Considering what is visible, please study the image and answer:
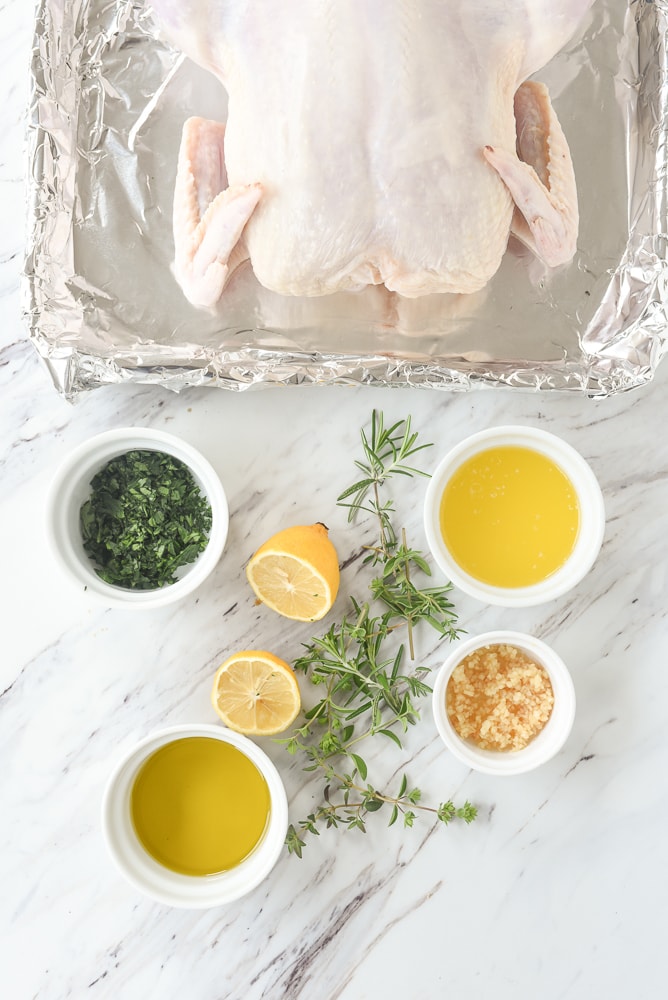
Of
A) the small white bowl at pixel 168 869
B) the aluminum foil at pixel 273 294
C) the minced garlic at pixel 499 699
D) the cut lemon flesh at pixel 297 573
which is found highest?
the aluminum foil at pixel 273 294

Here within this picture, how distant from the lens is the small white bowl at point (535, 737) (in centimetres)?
129

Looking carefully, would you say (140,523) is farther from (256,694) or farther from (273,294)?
(273,294)

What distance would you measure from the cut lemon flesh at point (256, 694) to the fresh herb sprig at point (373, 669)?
48mm

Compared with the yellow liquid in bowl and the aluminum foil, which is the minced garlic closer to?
the yellow liquid in bowl

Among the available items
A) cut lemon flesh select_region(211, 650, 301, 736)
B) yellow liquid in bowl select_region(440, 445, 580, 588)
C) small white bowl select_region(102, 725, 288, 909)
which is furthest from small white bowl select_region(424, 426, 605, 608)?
small white bowl select_region(102, 725, 288, 909)

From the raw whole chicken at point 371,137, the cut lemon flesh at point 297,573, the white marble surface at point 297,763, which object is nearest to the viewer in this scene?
the raw whole chicken at point 371,137

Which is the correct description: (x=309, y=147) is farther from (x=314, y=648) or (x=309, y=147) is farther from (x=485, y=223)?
(x=314, y=648)

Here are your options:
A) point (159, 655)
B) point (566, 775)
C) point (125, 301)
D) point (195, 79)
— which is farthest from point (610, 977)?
point (195, 79)

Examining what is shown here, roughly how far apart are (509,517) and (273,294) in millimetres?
522

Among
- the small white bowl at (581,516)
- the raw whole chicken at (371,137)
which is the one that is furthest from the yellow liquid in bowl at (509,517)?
the raw whole chicken at (371,137)

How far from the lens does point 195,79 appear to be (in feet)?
4.54

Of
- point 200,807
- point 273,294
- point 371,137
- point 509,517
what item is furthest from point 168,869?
point 371,137

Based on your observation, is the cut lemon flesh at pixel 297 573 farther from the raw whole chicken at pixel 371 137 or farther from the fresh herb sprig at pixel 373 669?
the raw whole chicken at pixel 371 137

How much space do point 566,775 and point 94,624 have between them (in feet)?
2.75
